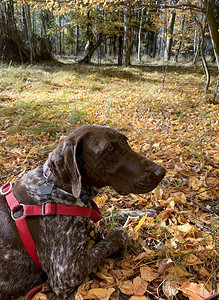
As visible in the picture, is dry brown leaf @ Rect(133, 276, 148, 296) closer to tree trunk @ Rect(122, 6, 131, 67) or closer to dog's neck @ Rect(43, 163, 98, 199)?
dog's neck @ Rect(43, 163, 98, 199)

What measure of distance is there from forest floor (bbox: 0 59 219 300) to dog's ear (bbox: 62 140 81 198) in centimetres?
100

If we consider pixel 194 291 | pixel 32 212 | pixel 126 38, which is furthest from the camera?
pixel 126 38

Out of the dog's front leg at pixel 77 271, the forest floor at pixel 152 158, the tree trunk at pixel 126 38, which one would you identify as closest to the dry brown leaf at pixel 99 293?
the forest floor at pixel 152 158

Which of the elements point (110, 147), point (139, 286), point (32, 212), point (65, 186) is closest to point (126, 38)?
point (110, 147)

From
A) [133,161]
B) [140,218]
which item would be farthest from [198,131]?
[133,161]

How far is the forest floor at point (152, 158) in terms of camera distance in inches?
86.1

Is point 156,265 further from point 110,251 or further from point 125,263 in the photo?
point 110,251

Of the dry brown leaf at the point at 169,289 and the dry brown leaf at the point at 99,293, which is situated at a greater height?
the dry brown leaf at the point at 169,289

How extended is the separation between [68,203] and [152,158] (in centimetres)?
270

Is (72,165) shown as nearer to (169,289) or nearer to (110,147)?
(110,147)

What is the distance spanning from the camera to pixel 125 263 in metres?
2.45

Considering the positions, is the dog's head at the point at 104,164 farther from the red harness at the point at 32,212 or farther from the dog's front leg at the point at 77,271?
the dog's front leg at the point at 77,271

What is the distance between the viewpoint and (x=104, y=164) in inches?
87.1

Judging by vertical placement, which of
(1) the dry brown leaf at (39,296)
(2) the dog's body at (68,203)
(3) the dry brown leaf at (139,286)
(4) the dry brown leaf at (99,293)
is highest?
(2) the dog's body at (68,203)
